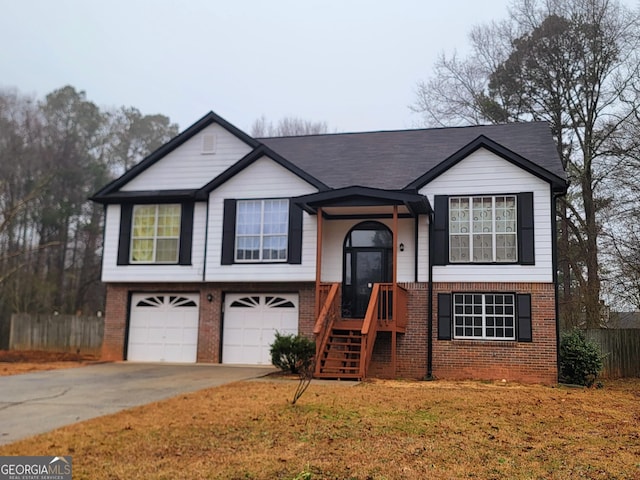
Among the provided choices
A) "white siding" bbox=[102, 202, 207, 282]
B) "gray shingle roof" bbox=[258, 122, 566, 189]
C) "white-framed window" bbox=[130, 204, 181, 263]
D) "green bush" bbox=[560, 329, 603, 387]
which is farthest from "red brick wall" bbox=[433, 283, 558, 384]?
"white-framed window" bbox=[130, 204, 181, 263]

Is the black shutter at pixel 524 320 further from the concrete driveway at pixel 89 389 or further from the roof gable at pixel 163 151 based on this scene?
the roof gable at pixel 163 151

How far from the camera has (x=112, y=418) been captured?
9.45 metres

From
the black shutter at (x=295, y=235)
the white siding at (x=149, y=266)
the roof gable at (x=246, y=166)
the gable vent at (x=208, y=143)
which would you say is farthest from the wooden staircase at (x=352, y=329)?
the gable vent at (x=208, y=143)

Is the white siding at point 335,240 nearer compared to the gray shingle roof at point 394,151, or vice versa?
the white siding at point 335,240

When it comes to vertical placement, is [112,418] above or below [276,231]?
below

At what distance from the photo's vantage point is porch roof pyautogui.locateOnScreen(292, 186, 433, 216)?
49.6 feet

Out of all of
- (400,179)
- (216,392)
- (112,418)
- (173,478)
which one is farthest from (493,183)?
(173,478)

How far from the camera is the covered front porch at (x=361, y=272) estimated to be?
14555mm

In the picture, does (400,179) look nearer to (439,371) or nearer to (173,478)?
(439,371)

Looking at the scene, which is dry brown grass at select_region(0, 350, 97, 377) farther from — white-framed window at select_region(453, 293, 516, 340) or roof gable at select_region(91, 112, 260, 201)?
white-framed window at select_region(453, 293, 516, 340)

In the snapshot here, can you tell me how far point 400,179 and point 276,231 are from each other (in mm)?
3672

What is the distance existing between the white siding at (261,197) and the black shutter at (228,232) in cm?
14

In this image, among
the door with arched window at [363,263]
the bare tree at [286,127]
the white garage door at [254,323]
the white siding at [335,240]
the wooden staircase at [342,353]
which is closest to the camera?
the wooden staircase at [342,353]

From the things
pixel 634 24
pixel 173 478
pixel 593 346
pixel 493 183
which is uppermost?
pixel 634 24
